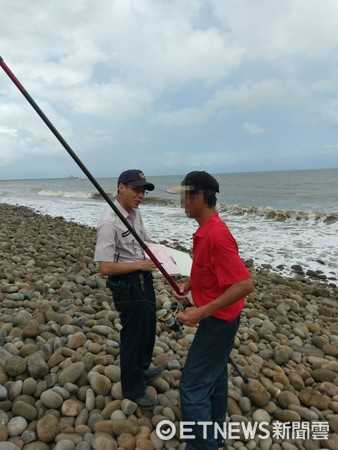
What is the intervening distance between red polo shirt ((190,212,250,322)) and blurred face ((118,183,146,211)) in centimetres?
76

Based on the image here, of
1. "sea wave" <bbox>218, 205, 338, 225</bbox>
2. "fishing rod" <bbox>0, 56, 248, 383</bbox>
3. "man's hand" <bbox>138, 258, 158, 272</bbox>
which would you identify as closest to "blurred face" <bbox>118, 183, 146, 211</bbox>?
"fishing rod" <bbox>0, 56, 248, 383</bbox>

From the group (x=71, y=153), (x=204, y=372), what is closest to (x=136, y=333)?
(x=204, y=372)

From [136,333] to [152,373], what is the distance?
2.55ft

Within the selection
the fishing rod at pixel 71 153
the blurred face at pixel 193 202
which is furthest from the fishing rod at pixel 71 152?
the blurred face at pixel 193 202

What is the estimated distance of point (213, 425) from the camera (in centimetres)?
254

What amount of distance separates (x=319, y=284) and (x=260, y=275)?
1423 mm

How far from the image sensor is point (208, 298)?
93.0 inches

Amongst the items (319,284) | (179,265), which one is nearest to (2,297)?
(179,265)

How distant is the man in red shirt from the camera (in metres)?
2.16

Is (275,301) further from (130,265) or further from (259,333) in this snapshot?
(130,265)

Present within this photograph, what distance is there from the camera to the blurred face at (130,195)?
290 cm

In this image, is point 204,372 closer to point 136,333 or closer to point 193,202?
point 136,333

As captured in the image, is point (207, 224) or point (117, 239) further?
point (117, 239)

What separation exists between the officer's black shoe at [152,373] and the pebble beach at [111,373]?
0.07m
